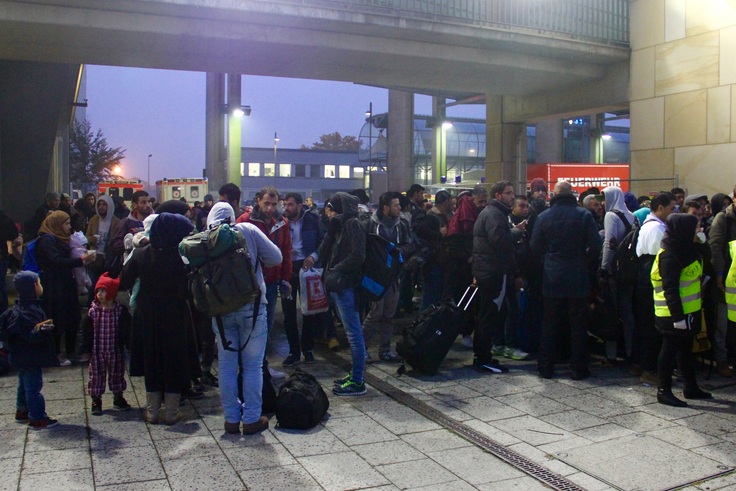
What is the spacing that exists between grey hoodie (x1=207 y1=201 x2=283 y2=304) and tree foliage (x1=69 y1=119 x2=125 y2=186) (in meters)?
43.2

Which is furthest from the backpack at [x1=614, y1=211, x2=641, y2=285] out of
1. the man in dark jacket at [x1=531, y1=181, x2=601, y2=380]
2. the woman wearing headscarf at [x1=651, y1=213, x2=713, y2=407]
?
the woman wearing headscarf at [x1=651, y1=213, x2=713, y2=407]

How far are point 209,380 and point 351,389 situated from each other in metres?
1.42

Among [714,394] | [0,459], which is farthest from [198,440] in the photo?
[714,394]

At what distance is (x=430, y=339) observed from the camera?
22.3ft

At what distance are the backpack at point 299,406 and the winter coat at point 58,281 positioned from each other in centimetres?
321

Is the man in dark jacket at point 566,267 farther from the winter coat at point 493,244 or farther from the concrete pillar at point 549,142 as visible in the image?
the concrete pillar at point 549,142

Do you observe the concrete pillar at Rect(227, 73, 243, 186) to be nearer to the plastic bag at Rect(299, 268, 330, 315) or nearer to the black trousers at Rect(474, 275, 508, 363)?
the plastic bag at Rect(299, 268, 330, 315)

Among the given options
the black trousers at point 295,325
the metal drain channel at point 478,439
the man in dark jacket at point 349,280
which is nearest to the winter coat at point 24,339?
the man in dark jacket at point 349,280

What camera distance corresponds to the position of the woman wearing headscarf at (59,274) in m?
7.16

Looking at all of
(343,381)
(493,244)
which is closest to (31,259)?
(343,381)

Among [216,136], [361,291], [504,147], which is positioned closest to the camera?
[361,291]

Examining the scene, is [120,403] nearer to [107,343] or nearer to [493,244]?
[107,343]

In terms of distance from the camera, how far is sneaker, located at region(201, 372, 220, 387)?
658cm

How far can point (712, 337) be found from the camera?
6965 mm
